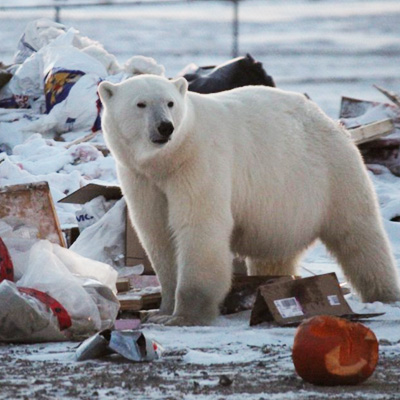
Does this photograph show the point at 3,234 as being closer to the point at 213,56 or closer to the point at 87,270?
the point at 87,270

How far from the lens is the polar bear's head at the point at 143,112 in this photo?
4617 millimetres

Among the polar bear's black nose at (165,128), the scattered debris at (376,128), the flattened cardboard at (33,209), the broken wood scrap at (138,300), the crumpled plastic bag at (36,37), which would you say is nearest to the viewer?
the polar bear's black nose at (165,128)

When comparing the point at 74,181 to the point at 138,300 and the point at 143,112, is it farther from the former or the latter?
the point at 143,112

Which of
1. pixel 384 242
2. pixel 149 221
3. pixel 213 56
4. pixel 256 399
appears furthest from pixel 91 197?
pixel 213 56

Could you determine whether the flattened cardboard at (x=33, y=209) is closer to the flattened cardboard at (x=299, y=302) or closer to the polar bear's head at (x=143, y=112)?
the polar bear's head at (x=143, y=112)

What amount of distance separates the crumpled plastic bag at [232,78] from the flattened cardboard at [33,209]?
138 inches

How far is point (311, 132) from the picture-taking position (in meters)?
5.37

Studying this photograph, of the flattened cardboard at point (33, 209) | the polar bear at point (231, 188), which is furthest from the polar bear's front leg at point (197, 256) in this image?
the flattened cardboard at point (33, 209)

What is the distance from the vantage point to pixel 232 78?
8562mm

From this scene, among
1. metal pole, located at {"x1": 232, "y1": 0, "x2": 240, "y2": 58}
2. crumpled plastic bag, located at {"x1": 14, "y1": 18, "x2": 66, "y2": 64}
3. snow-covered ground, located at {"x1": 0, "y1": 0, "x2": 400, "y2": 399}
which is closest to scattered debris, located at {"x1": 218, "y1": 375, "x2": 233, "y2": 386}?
snow-covered ground, located at {"x1": 0, "y1": 0, "x2": 400, "y2": 399}

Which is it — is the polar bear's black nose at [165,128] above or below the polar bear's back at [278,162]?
above

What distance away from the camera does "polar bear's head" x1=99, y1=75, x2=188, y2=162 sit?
15.1 feet

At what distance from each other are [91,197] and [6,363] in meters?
2.51

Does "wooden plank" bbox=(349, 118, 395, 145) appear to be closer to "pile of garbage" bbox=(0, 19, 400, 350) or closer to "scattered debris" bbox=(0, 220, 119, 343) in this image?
"pile of garbage" bbox=(0, 19, 400, 350)
